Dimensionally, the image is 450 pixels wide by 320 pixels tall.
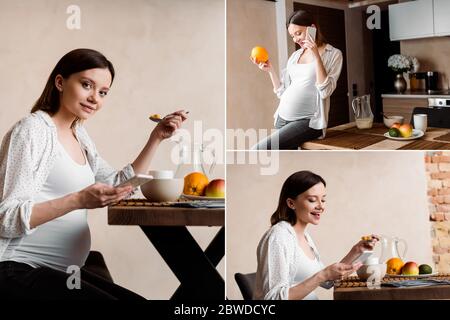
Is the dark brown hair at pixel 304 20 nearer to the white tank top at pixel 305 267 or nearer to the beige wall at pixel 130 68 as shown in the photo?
the beige wall at pixel 130 68

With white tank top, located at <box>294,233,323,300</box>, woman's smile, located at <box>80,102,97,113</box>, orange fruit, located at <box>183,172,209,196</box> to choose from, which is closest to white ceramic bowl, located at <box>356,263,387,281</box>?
white tank top, located at <box>294,233,323,300</box>

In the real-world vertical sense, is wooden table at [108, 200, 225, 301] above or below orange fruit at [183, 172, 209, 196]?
below

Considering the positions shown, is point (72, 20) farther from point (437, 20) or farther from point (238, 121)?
point (437, 20)

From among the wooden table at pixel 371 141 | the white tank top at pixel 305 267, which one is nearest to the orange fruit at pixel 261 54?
the wooden table at pixel 371 141

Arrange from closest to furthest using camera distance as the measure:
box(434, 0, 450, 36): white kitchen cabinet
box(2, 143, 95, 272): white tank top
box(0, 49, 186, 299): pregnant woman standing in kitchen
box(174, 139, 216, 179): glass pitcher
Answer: box(0, 49, 186, 299): pregnant woman standing in kitchen < box(2, 143, 95, 272): white tank top < box(434, 0, 450, 36): white kitchen cabinet < box(174, 139, 216, 179): glass pitcher

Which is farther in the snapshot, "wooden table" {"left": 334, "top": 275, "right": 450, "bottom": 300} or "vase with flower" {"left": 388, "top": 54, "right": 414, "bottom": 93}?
"vase with flower" {"left": 388, "top": 54, "right": 414, "bottom": 93}

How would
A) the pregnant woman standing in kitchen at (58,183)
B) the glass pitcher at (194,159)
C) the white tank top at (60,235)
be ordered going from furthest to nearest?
the glass pitcher at (194,159) < the white tank top at (60,235) < the pregnant woman standing in kitchen at (58,183)

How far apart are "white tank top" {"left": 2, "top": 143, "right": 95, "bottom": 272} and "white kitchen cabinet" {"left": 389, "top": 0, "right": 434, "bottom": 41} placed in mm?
1234

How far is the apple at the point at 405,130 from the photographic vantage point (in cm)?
229

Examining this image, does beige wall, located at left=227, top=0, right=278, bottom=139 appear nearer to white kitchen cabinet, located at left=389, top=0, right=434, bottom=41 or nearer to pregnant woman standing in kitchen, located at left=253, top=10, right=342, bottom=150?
pregnant woman standing in kitchen, located at left=253, top=10, right=342, bottom=150

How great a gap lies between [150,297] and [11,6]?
123 cm

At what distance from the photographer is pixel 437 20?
7.48ft

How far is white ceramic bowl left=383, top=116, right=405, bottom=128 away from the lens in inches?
90.2

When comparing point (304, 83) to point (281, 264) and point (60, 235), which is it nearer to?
point (281, 264)
